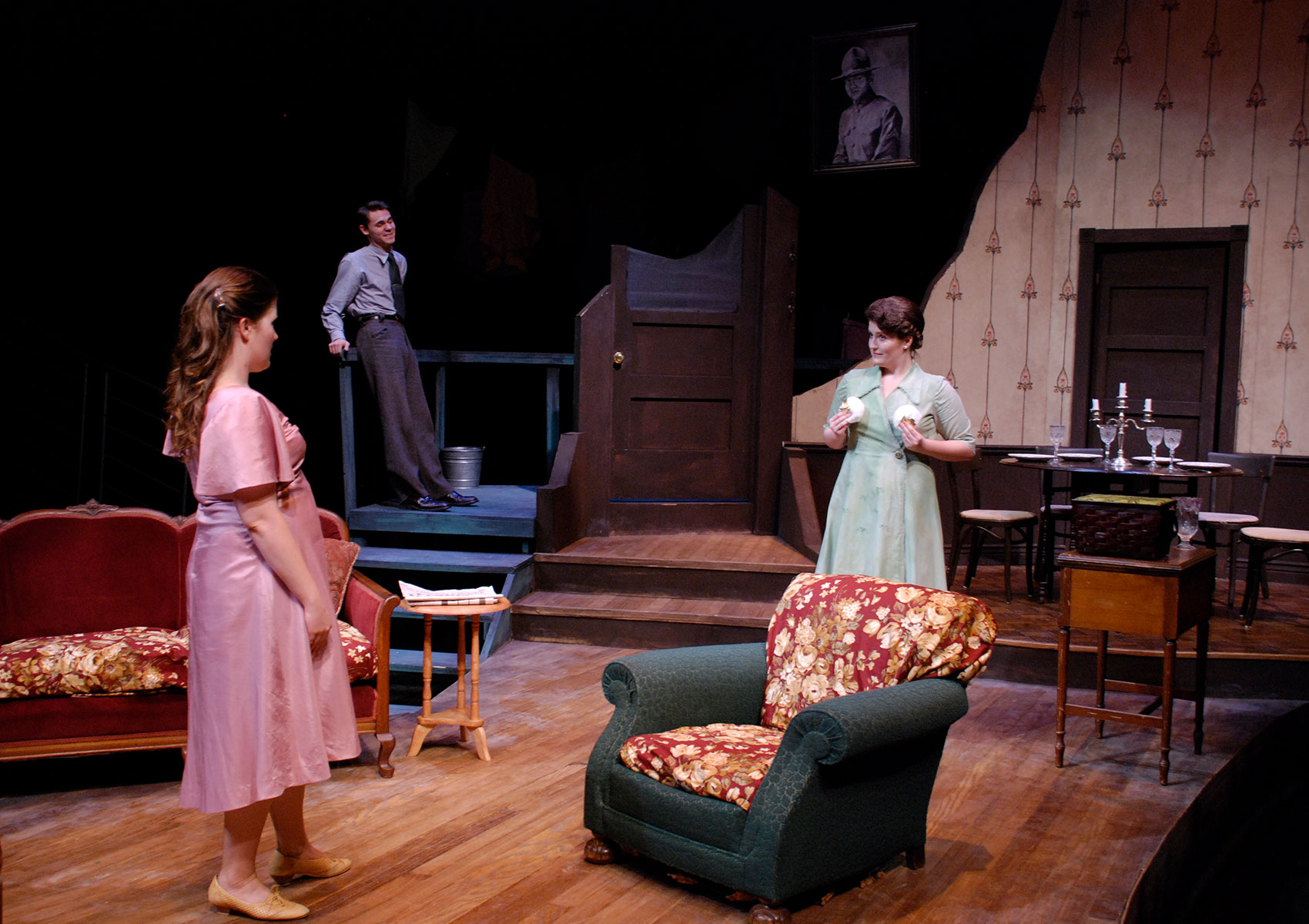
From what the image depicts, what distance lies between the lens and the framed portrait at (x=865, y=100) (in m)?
6.81

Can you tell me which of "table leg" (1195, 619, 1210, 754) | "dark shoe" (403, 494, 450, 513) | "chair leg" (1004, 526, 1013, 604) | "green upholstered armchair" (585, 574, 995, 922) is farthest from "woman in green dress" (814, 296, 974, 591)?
"dark shoe" (403, 494, 450, 513)

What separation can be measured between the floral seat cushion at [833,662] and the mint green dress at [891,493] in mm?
636

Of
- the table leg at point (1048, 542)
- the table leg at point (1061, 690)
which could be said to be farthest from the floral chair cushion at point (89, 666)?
the table leg at point (1048, 542)

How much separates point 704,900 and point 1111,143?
20.1 feet

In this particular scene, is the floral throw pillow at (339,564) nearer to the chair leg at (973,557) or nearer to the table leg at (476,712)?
the table leg at (476,712)

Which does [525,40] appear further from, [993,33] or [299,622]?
[299,622]

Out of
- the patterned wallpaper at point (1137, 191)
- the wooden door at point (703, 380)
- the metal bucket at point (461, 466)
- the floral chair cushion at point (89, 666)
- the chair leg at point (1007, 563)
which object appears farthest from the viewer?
the metal bucket at point (461, 466)

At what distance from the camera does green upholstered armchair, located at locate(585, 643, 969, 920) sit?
2.44 metres

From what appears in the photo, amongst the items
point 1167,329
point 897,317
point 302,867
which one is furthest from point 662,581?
point 1167,329

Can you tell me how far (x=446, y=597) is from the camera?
146 inches

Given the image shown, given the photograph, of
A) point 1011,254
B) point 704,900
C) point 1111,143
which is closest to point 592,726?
point 704,900

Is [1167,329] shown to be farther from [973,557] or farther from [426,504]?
[426,504]

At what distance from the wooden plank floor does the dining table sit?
48.9 inches

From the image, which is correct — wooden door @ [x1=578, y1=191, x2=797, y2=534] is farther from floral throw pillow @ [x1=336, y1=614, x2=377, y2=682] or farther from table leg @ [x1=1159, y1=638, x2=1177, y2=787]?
table leg @ [x1=1159, y1=638, x2=1177, y2=787]
